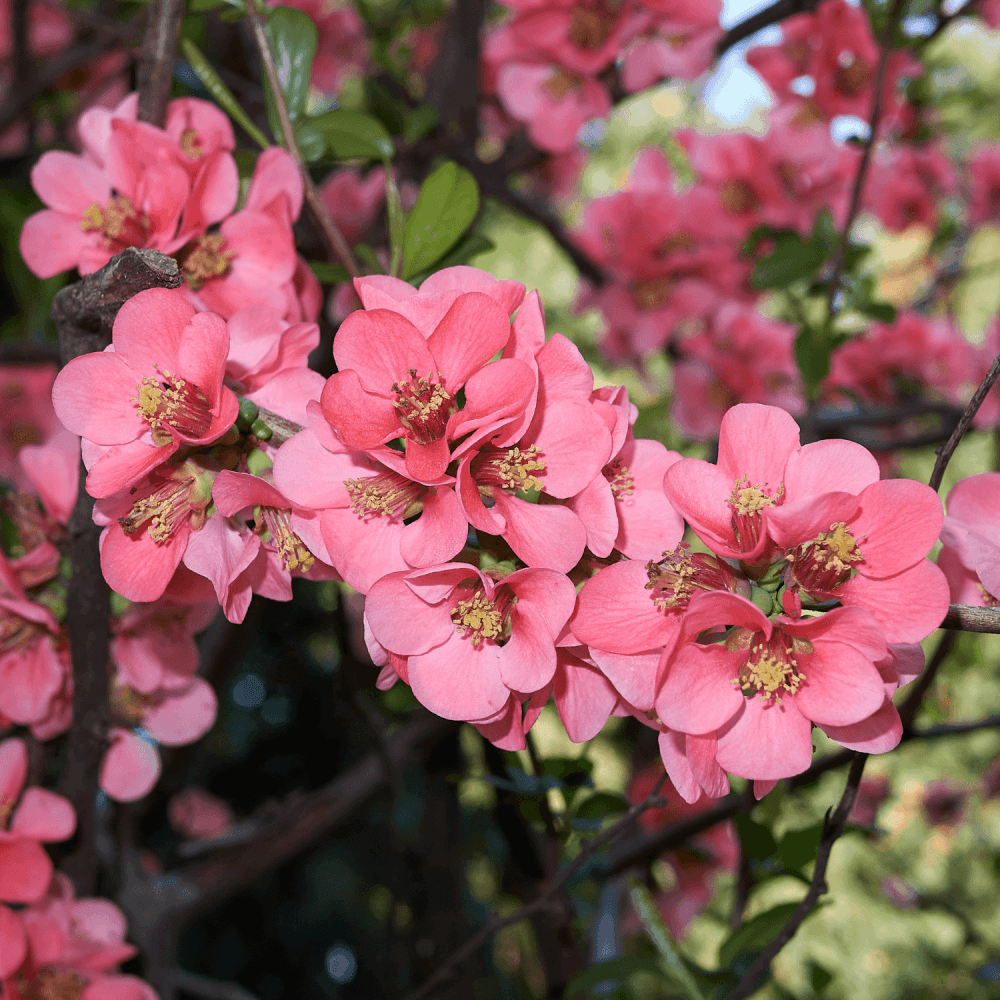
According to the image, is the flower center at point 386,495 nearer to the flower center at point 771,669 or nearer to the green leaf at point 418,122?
the flower center at point 771,669

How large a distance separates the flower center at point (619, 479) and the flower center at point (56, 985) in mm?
692

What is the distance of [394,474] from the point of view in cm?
53

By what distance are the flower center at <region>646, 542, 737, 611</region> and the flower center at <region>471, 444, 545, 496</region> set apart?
93 millimetres

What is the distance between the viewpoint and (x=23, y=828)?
737 mm

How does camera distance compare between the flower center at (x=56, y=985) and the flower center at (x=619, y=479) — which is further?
the flower center at (x=56, y=985)

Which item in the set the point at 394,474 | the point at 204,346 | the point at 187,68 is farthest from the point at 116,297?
the point at 187,68

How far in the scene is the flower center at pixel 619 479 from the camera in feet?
1.85

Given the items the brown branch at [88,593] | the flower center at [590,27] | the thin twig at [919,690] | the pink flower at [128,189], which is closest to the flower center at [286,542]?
the brown branch at [88,593]

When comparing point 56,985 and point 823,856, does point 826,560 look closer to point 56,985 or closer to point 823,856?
point 823,856

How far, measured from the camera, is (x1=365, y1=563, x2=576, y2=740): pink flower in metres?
0.50

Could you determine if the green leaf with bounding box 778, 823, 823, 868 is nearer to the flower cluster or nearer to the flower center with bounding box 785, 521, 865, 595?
the flower center with bounding box 785, 521, 865, 595

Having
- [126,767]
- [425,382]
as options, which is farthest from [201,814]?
[425,382]

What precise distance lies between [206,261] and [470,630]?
41 cm

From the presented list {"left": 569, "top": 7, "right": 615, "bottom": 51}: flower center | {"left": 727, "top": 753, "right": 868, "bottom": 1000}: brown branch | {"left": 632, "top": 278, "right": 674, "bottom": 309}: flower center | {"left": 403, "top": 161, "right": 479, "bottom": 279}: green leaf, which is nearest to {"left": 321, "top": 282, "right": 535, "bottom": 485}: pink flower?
{"left": 403, "top": 161, "right": 479, "bottom": 279}: green leaf
